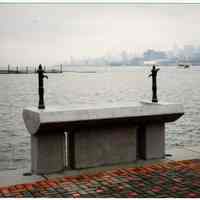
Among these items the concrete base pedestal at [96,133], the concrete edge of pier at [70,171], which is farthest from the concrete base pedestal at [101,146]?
the concrete edge of pier at [70,171]

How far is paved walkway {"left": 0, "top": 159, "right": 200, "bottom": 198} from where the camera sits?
5.04 m

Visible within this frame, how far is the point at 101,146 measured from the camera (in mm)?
6320

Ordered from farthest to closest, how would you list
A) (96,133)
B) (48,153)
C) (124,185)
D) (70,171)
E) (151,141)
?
(151,141), (96,133), (70,171), (48,153), (124,185)

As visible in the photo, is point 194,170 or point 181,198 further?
point 194,170

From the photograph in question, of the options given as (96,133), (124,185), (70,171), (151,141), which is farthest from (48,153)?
(151,141)

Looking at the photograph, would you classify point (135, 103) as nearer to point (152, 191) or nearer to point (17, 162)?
point (152, 191)

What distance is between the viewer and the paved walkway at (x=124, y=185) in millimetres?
5039

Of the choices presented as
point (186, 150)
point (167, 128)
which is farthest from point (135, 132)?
point (167, 128)

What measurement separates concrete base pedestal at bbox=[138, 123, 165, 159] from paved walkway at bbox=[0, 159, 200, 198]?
0.51m

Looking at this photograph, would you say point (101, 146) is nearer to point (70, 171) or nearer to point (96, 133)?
point (96, 133)

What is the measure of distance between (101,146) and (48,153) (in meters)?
0.85

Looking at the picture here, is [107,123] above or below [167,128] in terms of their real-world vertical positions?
above

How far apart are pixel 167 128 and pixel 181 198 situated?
44.0 feet

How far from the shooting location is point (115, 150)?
21.2ft
